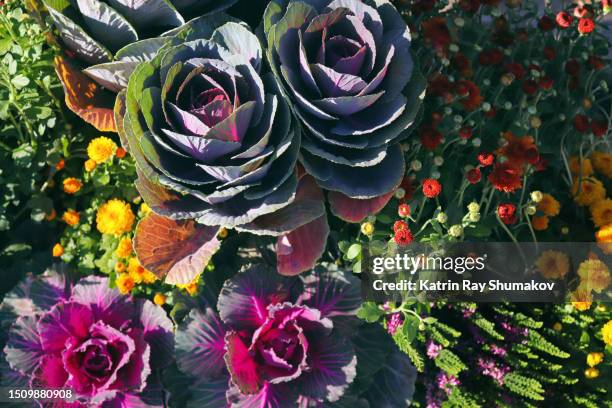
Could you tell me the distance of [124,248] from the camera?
1.44m

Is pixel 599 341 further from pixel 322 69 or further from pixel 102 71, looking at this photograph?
pixel 102 71

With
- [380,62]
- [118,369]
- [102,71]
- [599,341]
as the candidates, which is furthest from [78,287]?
[599,341]

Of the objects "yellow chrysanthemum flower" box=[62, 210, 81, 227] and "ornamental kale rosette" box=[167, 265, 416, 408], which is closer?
"ornamental kale rosette" box=[167, 265, 416, 408]

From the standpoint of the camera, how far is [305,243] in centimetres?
135

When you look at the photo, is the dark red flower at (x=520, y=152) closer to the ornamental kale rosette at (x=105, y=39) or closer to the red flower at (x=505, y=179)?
the red flower at (x=505, y=179)

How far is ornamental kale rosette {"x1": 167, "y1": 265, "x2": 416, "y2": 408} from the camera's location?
1.32m

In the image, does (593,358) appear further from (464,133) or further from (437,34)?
(437,34)

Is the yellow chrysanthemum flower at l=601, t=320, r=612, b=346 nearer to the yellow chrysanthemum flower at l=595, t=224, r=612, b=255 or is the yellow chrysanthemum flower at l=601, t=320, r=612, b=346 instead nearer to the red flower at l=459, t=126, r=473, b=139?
the yellow chrysanthemum flower at l=595, t=224, r=612, b=255

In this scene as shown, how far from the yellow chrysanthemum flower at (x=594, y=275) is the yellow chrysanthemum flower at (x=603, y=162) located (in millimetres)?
338

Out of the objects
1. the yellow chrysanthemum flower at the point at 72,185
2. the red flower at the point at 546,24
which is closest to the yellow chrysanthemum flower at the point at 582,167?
the red flower at the point at 546,24

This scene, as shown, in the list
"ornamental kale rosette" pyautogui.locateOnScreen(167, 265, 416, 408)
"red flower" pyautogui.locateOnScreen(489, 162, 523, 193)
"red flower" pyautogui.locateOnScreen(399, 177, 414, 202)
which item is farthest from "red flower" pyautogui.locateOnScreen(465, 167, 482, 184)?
"ornamental kale rosette" pyautogui.locateOnScreen(167, 265, 416, 408)

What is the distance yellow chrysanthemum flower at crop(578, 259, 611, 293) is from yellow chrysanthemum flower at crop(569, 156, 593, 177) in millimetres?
277

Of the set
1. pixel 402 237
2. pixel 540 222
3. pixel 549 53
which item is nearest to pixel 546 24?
pixel 549 53

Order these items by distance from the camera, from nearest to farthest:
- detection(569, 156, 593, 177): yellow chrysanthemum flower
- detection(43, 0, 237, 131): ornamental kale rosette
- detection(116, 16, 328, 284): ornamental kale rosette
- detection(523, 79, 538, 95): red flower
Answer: detection(116, 16, 328, 284): ornamental kale rosette → detection(43, 0, 237, 131): ornamental kale rosette → detection(523, 79, 538, 95): red flower → detection(569, 156, 593, 177): yellow chrysanthemum flower
